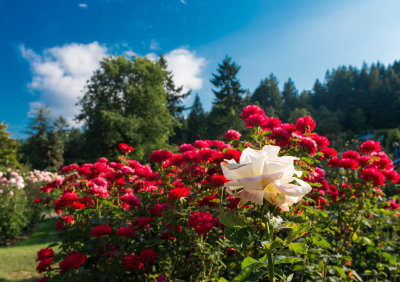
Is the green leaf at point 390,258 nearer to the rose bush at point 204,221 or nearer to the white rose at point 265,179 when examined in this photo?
the rose bush at point 204,221

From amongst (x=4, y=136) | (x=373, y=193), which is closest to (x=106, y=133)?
(x=4, y=136)

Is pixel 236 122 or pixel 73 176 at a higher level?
pixel 236 122

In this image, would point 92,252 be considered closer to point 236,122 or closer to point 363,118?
point 236,122

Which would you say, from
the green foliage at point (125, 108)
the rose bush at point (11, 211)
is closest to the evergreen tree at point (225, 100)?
the green foliage at point (125, 108)

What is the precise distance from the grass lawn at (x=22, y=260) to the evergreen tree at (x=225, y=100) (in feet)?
79.4

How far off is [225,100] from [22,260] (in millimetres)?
31837

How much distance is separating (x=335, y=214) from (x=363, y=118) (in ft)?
145

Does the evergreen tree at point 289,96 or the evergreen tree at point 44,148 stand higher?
the evergreen tree at point 289,96

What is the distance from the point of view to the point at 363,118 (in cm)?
3834

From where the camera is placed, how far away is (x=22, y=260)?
3.95 metres

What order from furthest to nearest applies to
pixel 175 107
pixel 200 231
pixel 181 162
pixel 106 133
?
pixel 175 107 → pixel 106 133 → pixel 181 162 → pixel 200 231

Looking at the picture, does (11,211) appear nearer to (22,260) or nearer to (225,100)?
(22,260)

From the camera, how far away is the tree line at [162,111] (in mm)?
18406

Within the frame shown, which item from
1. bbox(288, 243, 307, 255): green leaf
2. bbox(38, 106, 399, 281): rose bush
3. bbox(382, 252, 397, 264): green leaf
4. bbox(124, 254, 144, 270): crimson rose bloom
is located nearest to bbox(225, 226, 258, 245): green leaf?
bbox(288, 243, 307, 255): green leaf
